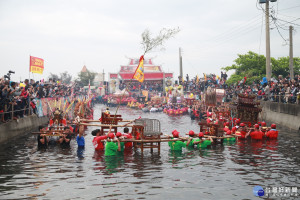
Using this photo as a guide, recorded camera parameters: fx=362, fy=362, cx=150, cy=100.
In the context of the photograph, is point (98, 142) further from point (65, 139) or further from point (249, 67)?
point (249, 67)

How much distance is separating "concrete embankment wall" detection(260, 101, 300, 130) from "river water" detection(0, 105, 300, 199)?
6.31 m

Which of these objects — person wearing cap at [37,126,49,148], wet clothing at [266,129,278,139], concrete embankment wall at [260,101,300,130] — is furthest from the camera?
concrete embankment wall at [260,101,300,130]

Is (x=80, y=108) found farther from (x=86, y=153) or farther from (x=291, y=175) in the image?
(x=291, y=175)

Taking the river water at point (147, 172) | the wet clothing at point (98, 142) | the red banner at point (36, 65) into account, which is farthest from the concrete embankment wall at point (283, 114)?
the red banner at point (36, 65)

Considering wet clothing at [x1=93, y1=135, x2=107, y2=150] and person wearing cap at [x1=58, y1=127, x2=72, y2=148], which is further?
person wearing cap at [x1=58, y1=127, x2=72, y2=148]

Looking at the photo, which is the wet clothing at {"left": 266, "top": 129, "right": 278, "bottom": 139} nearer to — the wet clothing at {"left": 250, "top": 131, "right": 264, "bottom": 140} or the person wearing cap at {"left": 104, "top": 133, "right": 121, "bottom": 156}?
the wet clothing at {"left": 250, "top": 131, "right": 264, "bottom": 140}

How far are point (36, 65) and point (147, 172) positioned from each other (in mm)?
21551

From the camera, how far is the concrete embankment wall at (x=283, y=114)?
24.2m

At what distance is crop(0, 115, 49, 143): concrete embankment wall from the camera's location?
773 inches

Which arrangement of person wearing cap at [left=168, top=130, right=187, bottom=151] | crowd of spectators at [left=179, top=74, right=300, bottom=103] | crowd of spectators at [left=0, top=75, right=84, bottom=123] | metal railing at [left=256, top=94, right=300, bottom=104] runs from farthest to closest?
crowd of spectators at [left=179, top=74, right=300, bottom=103], metal railing at [left=256, top=94, right=300, bottom=104], crowd of spectators at [left=0, top=75, right=84, bottom=123], person wearing cap at [left=168, top=130, right=187, bottom=151]

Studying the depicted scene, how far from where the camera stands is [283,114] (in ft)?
89.7

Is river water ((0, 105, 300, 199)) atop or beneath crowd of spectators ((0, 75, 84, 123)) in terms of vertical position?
beneath

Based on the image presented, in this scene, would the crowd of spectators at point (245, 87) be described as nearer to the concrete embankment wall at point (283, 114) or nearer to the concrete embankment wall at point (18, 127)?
the concrete embankment wall at point (283, 114)

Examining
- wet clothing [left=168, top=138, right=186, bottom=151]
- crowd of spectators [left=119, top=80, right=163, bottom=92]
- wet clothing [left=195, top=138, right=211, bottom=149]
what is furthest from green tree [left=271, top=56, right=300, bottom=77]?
wet clothing [left=168, top=138, right=186, bottom=151]
